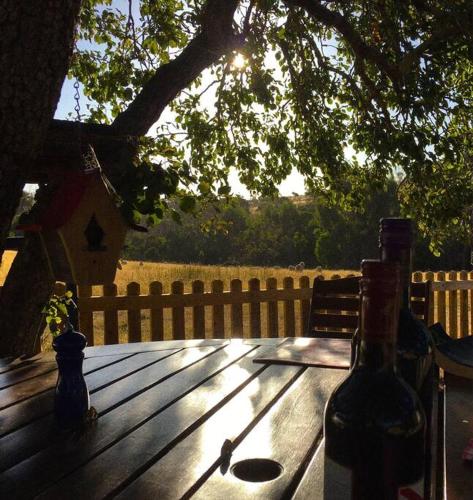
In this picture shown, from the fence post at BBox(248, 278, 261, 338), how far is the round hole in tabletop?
16.0 ft

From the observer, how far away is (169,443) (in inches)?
46.9

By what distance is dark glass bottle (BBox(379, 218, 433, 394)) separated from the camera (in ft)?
3.27

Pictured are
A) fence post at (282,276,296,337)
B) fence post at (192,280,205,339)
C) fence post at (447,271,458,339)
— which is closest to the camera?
fence post at (192,280,205,339)

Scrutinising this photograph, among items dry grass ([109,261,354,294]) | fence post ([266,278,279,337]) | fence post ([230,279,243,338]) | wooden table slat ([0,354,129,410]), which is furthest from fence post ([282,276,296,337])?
dry grass ([109,261,354,294])

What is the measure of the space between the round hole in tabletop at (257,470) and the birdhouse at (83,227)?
31.9 inches

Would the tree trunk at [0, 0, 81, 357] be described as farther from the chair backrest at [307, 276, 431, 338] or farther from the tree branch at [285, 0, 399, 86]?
the tree branch at [285, 0, 399, 86]

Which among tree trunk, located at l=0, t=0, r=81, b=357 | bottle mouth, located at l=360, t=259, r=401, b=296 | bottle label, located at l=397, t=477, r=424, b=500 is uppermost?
tree trunk, located at l=0, t=0, r=81, b=357

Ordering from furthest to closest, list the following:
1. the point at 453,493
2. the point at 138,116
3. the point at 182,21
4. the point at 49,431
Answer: the point at 182,21, the point at 138,116, the point at 49,431, the point at 453,493

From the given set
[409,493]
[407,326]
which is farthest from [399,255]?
[409,493]

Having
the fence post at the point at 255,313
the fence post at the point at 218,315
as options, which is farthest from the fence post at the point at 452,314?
the fence post at the point at 218,315

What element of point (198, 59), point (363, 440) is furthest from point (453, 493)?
point (198, 59)

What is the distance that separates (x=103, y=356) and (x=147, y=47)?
4.38m

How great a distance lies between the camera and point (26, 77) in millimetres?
1495

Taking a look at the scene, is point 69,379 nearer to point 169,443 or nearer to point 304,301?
point 169,443
